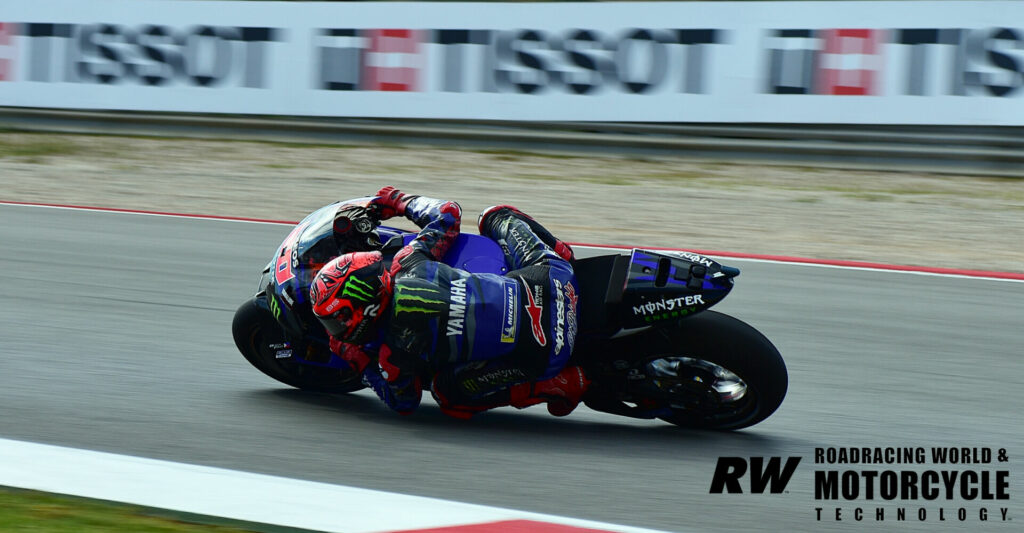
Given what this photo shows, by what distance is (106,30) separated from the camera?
13508 mm

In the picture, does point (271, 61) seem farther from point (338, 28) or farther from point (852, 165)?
point (852, 165)

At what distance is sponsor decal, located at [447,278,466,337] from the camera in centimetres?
404

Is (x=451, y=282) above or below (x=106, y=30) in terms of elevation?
below

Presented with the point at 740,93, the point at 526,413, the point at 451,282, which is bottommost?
the point at 526,413

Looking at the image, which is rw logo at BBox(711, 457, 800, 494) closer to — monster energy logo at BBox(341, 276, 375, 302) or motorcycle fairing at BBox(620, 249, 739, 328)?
motorcycle fairing at BBox(620, 249, 739, 328)

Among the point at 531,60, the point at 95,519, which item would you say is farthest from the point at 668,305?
the point at 531,60

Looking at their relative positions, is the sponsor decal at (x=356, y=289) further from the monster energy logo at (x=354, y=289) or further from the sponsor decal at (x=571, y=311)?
the sponsor decal at (x=571, y=311)

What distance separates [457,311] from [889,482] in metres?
1.75

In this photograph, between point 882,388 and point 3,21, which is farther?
point 3,21

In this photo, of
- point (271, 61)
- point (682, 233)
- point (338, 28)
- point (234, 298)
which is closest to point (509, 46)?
point (338, 28)

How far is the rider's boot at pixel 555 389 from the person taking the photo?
14.3ft

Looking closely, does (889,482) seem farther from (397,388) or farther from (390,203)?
(390,203)

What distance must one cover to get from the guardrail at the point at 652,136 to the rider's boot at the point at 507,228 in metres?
8.19

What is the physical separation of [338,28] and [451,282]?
9.60 m
